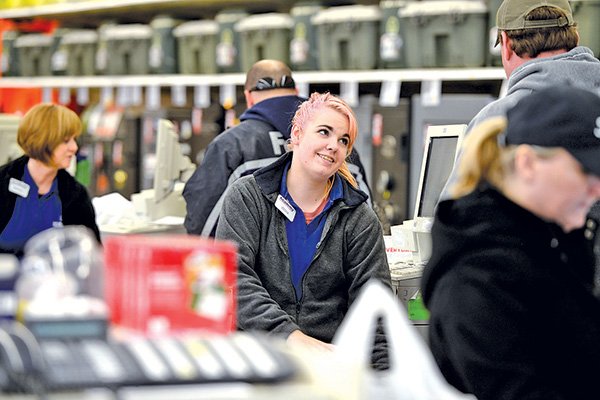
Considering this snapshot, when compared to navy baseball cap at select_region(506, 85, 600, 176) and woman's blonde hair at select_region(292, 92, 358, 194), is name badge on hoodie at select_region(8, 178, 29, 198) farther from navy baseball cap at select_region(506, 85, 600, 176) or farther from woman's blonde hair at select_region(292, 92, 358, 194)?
navy baseball cap at select_region(506, 85, 600, 176)

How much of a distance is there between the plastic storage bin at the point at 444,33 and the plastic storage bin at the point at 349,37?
0.69 ft

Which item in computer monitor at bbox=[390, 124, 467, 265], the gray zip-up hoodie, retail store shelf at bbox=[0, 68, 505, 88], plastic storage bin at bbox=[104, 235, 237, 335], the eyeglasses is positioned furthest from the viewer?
retail store shelf at bbox=[0, 68, 505, 88]

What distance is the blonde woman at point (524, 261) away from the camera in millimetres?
1826

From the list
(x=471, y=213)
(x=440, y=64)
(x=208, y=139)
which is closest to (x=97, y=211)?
(x=208, y=139)

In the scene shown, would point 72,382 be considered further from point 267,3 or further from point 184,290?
point 267,3

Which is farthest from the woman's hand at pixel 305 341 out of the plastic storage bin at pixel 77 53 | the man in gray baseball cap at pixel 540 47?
the plastic storage bin at pixel 77 53

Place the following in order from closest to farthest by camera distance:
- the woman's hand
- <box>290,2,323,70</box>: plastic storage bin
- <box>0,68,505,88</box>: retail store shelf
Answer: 1. the woman's hand
2. <box>0,68,505,88</box>: retail store shelf
3. <box>290,2,323,70</box>: plastic storage bin

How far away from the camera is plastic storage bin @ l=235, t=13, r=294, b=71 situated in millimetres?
5824

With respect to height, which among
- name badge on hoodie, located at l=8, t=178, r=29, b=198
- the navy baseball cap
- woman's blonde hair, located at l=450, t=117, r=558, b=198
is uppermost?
the navy baseball cap

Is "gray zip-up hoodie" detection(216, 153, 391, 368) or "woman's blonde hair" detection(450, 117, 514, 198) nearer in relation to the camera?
"woman's blonde hair" detection(450, 117, 514, 198)

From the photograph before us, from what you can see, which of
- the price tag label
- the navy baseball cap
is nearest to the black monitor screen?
the navy baseball cap

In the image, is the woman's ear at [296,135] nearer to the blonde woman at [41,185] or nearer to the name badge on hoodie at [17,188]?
the blonde woman at [41,185]

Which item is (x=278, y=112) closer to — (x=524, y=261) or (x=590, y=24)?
(x=590, y=24)

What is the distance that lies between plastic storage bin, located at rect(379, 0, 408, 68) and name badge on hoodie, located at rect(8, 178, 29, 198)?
1973mm
